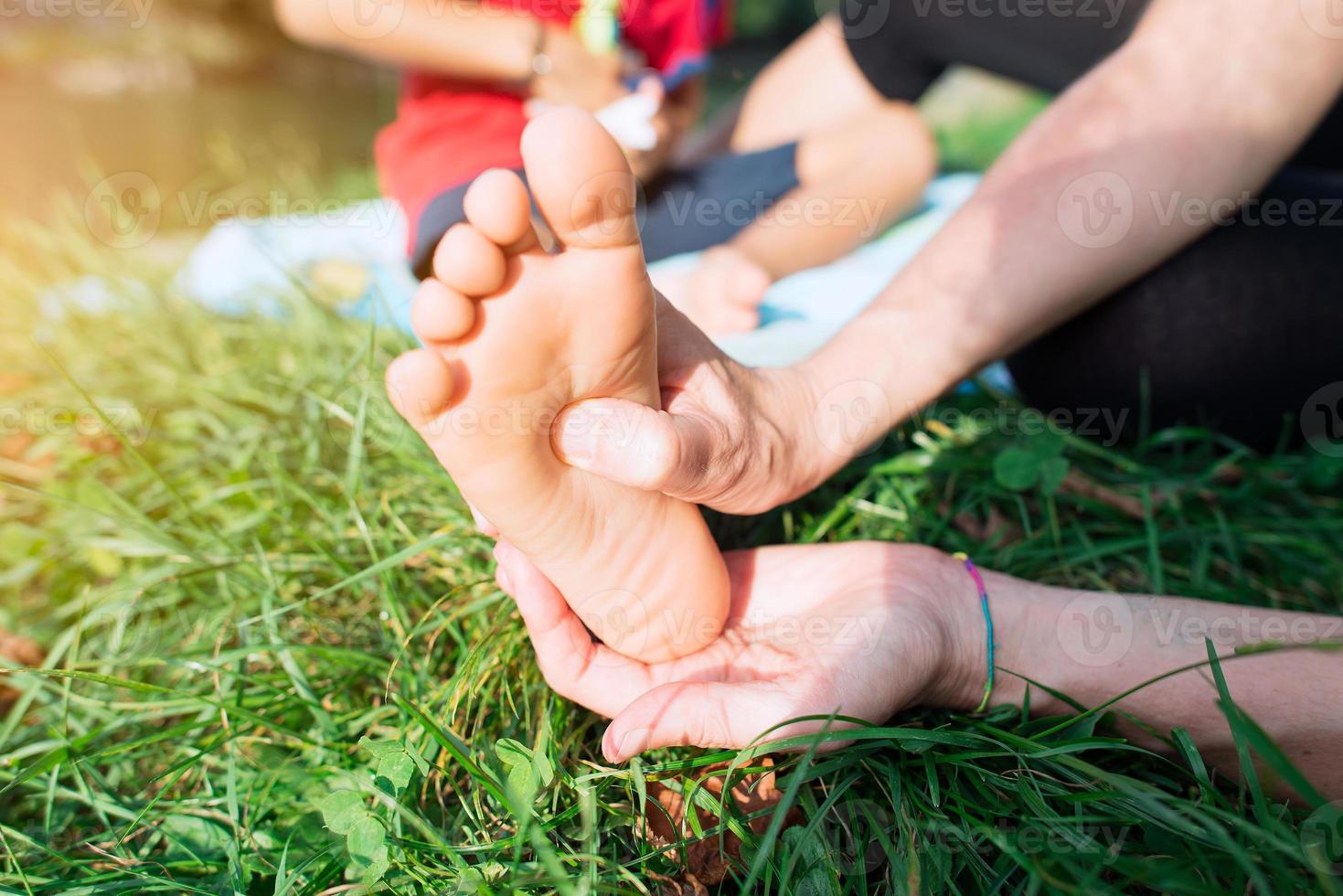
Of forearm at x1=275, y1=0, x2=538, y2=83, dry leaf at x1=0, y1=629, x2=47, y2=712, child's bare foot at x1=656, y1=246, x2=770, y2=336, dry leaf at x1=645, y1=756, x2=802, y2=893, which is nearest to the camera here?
dry leaf at x1=645, y1=756, x2=802, y2=893

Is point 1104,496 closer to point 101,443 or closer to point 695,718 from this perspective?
point 695,718

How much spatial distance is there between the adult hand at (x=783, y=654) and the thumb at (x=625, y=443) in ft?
0.44

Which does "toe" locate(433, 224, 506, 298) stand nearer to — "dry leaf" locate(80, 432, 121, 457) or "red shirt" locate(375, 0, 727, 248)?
"red shirt" locate(375, 0, 727, 248)

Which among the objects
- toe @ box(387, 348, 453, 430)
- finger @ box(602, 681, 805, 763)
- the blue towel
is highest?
toe @ box(387, 348, 453, 430)

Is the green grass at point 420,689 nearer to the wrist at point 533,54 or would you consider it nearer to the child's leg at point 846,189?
the child's leg at point 846,189

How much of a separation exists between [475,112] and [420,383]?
119cm

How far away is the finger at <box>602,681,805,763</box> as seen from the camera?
0.64 metres

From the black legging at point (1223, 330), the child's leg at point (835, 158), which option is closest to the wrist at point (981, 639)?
the black legging at point (1223, 330)

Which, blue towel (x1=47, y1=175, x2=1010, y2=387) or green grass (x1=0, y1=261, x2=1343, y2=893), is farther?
blue towel (x1=47, y1=175, x2=1010, y2=387)

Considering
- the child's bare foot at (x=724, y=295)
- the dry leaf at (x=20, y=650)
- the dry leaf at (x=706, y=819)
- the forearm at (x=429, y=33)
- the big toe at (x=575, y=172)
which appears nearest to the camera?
the big toe at (x=575, y=172)

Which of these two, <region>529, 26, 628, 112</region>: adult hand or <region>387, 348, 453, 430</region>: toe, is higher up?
<region>529, 26, 628, 112</region>: adult hand

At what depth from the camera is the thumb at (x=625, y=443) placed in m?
0.64

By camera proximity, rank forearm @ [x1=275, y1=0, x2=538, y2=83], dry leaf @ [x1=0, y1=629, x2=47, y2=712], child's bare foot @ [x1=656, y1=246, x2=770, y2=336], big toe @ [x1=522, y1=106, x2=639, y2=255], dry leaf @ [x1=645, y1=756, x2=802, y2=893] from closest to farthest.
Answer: big toe @ [x1=522, y1=106, x2=639, y2=255] < dry leaf @ [x1=645, y1=756, x2=802, y2=893] < dry leaf @ [x1=0, y1=629, x2=47, y2=712] < child's bare foot @ [x1=656, y1=246, x2=770, y2=336] < forearm @ [x1=275, y1=0, x2=538, y2=83]

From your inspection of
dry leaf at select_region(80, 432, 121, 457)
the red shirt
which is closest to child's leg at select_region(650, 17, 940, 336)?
the red shirt
